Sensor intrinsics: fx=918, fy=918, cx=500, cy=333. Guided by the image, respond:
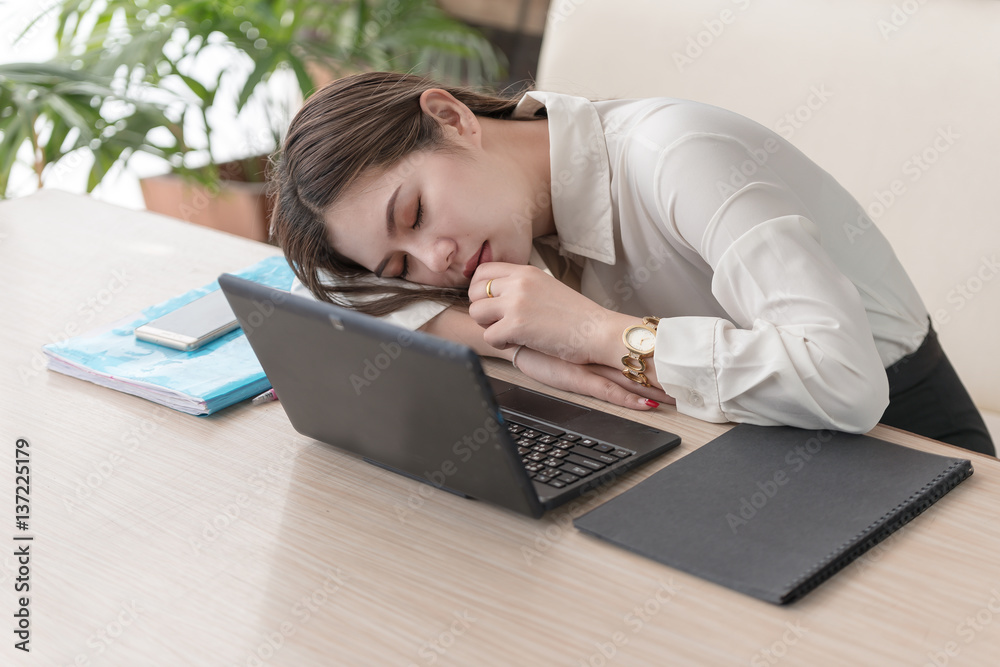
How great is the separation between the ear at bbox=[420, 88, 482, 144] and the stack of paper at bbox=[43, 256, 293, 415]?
0.36m

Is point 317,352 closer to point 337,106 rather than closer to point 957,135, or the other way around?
point 337,106

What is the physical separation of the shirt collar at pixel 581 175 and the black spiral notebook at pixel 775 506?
352 millimetres

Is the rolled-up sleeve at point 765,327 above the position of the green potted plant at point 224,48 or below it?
above

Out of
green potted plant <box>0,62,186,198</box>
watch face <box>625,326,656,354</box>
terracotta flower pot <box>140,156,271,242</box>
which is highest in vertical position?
watch face <box>625,326,656,354</box>

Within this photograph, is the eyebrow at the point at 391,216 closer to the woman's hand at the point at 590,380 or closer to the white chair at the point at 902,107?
the woman's hand at the point at 590,380

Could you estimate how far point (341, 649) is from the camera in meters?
0.63

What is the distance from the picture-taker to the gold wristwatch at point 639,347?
3.09 ft

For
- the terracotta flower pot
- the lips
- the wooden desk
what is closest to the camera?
the wooden desk

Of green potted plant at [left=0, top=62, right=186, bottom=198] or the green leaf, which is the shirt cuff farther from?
the green leaf

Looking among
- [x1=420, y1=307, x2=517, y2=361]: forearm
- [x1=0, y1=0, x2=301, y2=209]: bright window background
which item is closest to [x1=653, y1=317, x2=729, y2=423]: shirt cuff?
[x1=420, y1=307, x2=517, y2=361]: forearm

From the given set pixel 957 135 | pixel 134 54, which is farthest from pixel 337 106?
pixel 134 54

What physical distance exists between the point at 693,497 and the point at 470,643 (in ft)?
0.80

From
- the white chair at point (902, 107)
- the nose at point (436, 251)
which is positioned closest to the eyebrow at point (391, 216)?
the nose at point (436, 251)

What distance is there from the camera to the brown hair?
1011 mm
